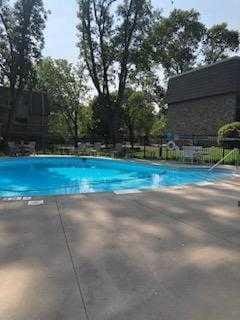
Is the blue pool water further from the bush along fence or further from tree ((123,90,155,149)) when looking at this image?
tree ((123,90,155,149))

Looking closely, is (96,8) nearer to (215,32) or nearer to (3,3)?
(3,3)

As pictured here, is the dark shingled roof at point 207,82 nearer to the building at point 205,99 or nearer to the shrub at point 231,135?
the building at point 205,99

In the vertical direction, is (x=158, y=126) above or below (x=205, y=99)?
below

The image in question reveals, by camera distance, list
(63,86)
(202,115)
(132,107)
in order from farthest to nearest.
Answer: (132,107) < (63,86) < (202,115)

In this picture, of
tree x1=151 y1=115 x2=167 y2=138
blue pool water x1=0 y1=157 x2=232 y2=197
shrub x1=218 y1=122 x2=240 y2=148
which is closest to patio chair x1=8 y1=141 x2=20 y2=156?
blue pool water x1=0 y1=157 x2=232 y2=197

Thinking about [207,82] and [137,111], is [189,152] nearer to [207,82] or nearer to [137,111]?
[207,82]

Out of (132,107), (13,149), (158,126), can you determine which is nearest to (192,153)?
(13,149)

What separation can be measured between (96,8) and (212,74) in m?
8.87

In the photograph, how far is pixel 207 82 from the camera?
30188mm

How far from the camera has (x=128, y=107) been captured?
131 feet

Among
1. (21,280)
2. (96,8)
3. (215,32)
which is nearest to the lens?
(21,280)

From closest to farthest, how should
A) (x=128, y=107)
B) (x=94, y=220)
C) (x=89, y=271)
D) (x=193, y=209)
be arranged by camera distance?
(x=89, y=271) < (x=94, y=220) < (x=193, y=209) < (x=128, y=107)

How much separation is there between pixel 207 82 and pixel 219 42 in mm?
20552

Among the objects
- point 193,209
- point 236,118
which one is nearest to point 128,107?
point 236,118
